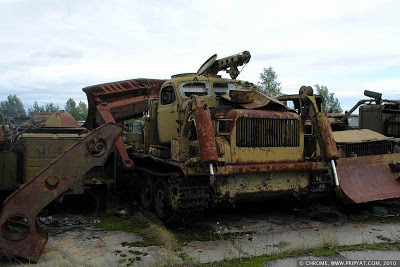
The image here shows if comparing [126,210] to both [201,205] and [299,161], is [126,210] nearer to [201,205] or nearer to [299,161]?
[201,205]

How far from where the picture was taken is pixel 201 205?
647 centimetres

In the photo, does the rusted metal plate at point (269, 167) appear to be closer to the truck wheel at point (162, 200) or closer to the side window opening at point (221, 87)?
the truck wheel at point (162, 200)

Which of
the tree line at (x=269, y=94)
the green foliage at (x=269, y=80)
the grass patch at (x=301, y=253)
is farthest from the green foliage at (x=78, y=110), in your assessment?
the grass patch at (x=301, y=253)

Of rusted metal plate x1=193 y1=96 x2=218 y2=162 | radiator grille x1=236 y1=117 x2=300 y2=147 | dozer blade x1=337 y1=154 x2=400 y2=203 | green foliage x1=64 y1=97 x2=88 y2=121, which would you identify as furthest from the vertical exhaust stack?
green foliage x1=64 y1=97 x2=88 y2=121

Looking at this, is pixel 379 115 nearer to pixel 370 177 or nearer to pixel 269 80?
pixel 370 177

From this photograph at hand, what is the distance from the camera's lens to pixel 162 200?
7352mm

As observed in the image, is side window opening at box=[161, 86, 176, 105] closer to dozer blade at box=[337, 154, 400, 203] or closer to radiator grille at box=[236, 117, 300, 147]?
radiator grille at box=[236, 117, 300, 147]

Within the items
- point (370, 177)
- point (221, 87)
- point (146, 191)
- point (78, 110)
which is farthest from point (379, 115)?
point (78, 110)

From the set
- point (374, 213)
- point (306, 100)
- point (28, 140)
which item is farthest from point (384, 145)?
point (28, 140)

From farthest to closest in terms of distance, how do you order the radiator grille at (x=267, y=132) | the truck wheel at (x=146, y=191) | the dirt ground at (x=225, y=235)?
the truck wheel at (x=146, y=191) → the radiator grille at (x=267, y=132) → the dirt ground at (x=225, y=235)

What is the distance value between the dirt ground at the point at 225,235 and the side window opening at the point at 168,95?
2.31 metres

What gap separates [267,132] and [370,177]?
239 centimetres

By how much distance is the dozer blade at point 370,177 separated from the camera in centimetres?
727

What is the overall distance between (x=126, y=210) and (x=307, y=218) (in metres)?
3.51
